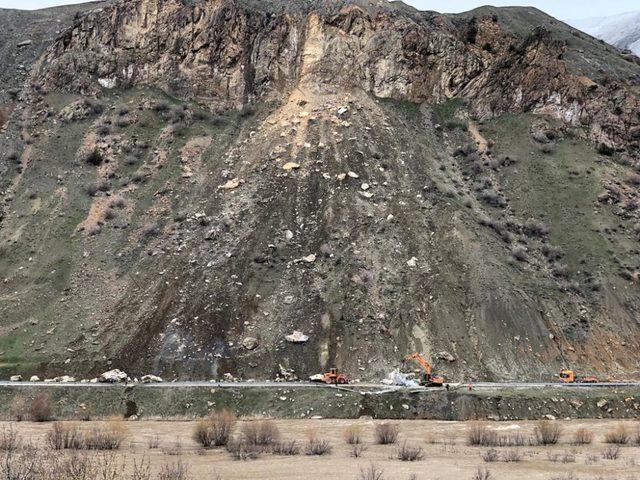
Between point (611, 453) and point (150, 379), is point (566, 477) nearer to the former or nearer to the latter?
point (611, 453)

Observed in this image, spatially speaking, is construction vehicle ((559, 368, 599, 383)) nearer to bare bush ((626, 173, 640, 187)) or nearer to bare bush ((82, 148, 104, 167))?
bare bush ((626, 173, 640, 187))

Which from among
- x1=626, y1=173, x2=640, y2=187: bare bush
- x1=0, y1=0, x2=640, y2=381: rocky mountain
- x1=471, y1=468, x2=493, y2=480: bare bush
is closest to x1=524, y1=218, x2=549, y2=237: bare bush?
x1=0, y1=0, x2=640, y2=381: rocky mountain

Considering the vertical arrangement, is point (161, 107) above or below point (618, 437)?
above

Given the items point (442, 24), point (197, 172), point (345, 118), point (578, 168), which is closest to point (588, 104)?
point (578, 168)

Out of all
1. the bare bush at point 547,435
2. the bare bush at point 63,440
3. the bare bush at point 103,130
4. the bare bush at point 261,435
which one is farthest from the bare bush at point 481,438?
the bare bush at point 103,130

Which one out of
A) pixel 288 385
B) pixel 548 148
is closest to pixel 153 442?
pixel 288 385

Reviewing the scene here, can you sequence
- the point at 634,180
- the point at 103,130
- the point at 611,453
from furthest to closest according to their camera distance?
the point at 103,130, the point at 634,180, the point at 611,453
